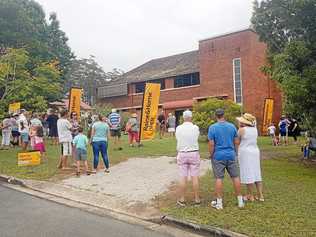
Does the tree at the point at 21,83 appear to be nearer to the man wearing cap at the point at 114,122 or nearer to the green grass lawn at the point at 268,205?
the man wearing cap at the point at 114,122

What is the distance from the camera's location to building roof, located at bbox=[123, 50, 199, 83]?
131 feet

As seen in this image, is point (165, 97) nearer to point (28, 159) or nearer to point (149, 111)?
point (149, 111)

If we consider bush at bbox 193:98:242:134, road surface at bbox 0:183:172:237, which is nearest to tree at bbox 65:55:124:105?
bush at bbox 193:98:242:134

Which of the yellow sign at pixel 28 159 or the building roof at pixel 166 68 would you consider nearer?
the yellow sign at pixel 28 159

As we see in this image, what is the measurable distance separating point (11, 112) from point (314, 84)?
13.0m

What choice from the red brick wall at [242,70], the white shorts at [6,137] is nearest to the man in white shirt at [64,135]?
the white shorts at [6,137]

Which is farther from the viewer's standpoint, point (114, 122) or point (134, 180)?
point (114, 122)

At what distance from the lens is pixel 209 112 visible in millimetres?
22391

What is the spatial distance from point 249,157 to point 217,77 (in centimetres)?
2840

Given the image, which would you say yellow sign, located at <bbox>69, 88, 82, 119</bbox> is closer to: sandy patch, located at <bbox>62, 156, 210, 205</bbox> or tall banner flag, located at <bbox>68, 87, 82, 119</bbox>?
tall banner flag, located at <bbox>68, 87, 82, 119</bbox>

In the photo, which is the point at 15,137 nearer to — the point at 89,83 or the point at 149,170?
the point at 149,170

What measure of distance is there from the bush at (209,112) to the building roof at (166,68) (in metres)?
15.8

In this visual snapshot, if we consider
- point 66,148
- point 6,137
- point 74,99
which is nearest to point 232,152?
point 66,148

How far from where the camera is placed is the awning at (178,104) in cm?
3809
